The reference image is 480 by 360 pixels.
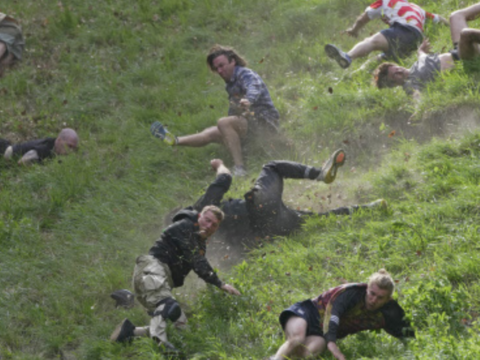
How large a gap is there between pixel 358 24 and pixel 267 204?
4469 millimetres

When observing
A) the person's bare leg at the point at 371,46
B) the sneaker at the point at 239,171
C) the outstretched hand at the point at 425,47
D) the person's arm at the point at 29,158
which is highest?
the outstretched hand at the point at 425,47

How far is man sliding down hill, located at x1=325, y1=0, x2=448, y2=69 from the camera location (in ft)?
31.6

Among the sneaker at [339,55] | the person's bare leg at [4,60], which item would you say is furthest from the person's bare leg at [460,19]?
the person's bare leg at [4,60]

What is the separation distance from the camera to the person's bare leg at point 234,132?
8.85 m

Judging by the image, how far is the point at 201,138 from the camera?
358 inches

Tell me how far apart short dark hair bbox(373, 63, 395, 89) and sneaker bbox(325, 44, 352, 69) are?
0.61 meters

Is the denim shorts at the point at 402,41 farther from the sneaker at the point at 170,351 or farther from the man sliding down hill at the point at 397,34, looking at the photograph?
the sneaker at the point at 170,351

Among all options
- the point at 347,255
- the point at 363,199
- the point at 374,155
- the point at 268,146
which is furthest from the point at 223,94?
the point at 347,255

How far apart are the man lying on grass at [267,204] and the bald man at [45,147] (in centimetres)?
314

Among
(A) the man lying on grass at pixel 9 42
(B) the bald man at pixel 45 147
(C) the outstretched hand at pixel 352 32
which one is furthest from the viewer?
(A) the man lying on grass at pixel 9 42

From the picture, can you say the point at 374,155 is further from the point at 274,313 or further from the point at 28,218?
the point at 28,218

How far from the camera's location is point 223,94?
10.3 m

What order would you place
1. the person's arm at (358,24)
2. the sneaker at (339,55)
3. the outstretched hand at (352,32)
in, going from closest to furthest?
1. the sneaker at (339,55)
2. the person's arm at (358,24)
3. the outstretched hand at (352,32)

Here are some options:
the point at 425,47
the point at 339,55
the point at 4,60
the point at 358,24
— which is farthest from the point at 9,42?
the point at 425,47
